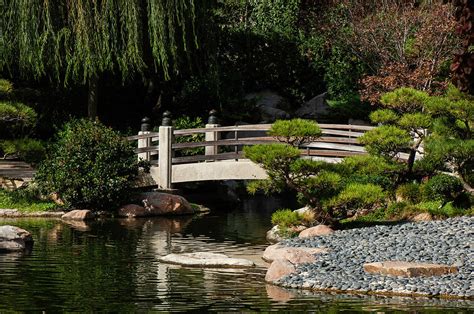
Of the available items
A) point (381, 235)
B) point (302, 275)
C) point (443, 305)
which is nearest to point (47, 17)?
point (381, 235)

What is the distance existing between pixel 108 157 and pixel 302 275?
10574 mm

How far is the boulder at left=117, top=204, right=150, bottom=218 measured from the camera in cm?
2583

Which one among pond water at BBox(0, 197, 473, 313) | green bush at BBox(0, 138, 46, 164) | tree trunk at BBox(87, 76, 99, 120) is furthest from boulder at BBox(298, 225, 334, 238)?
tree trunk at BBox(87, 76, 99, 120)

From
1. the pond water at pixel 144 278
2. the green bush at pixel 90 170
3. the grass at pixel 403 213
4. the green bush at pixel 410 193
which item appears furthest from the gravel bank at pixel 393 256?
the green bush at pixel 90 170

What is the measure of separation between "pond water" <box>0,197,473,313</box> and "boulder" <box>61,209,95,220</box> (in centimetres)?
91

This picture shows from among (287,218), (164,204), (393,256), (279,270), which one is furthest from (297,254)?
(164,204)

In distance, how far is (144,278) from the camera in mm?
16625

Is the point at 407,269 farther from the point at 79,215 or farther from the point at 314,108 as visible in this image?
the point at 314,108

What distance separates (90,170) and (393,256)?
10.4 metres

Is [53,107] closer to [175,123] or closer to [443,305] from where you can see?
[175,123]

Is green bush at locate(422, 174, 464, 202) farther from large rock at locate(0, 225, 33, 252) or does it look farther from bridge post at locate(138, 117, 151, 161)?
bridge post at locate(138, 117, 151, 161)

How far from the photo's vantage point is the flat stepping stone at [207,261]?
58.8 ft

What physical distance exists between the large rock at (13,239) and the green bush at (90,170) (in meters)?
5.60

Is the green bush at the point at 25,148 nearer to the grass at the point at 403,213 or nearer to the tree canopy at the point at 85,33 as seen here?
the tree canopy at the point at 85,33
